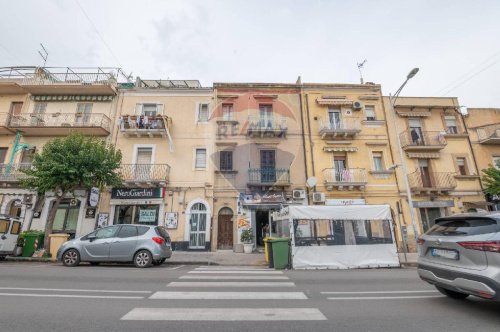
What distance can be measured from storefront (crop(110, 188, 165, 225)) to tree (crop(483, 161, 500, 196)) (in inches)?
832

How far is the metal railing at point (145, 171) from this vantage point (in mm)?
16778

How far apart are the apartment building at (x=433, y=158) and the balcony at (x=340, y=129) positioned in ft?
8.16

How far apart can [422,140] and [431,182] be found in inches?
120

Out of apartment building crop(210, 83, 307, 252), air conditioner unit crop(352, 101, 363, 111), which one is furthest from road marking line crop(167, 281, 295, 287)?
air conditioner unit crop(352, 101, 363, 111)

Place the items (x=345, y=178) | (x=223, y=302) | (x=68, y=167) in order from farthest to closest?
(x=345, y=178) → (x=68, y=167) → (x=223, y=302)

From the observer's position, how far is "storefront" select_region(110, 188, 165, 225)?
54.1ft

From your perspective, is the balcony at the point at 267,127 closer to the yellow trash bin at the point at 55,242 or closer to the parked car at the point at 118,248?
the parked car at the point at 118,248

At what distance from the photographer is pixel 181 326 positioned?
3564 millimetres

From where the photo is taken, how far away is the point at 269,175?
17.1m

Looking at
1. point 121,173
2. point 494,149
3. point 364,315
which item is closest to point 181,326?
point 364,315

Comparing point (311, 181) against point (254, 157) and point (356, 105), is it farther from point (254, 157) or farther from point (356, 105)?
point (356, 105)

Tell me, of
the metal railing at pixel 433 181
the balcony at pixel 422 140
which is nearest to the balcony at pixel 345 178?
the metal railing at pixel 433 181

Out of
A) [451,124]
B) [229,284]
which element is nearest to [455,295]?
[229,284]

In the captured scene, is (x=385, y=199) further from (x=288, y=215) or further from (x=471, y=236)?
(x=471, y=236)
